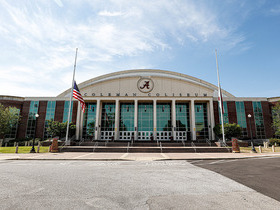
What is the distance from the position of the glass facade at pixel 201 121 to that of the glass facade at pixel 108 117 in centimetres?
2005

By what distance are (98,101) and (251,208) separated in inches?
1394

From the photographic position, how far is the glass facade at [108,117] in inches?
1486

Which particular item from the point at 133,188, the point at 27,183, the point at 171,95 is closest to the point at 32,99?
the point at 171,95

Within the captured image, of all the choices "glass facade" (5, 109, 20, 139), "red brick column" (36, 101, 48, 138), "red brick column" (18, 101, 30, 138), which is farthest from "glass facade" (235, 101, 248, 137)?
"glass facade" (5, 109, 20, 139)

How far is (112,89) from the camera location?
40.8 m

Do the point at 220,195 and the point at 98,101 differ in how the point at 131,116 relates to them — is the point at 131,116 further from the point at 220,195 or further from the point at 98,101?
the point at 220,195

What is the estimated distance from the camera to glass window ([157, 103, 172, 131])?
37609 mm

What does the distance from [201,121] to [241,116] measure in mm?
10019

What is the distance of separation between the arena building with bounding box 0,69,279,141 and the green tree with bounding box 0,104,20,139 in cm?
184

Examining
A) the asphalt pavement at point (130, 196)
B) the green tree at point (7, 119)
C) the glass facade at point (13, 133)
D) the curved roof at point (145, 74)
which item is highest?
the curved roof at point (145, 74)

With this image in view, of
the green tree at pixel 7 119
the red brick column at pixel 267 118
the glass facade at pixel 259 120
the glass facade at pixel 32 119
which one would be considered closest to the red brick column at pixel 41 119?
the glass facade at pixel 32 119

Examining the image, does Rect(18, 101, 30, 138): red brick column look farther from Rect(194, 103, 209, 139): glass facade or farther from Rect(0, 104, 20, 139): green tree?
Rect(194, 103, 209, 139): glass facade

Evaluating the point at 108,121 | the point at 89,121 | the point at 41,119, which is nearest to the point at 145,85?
the point at 108,121

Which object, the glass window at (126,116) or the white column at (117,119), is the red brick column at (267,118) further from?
the white column at (117,119)
